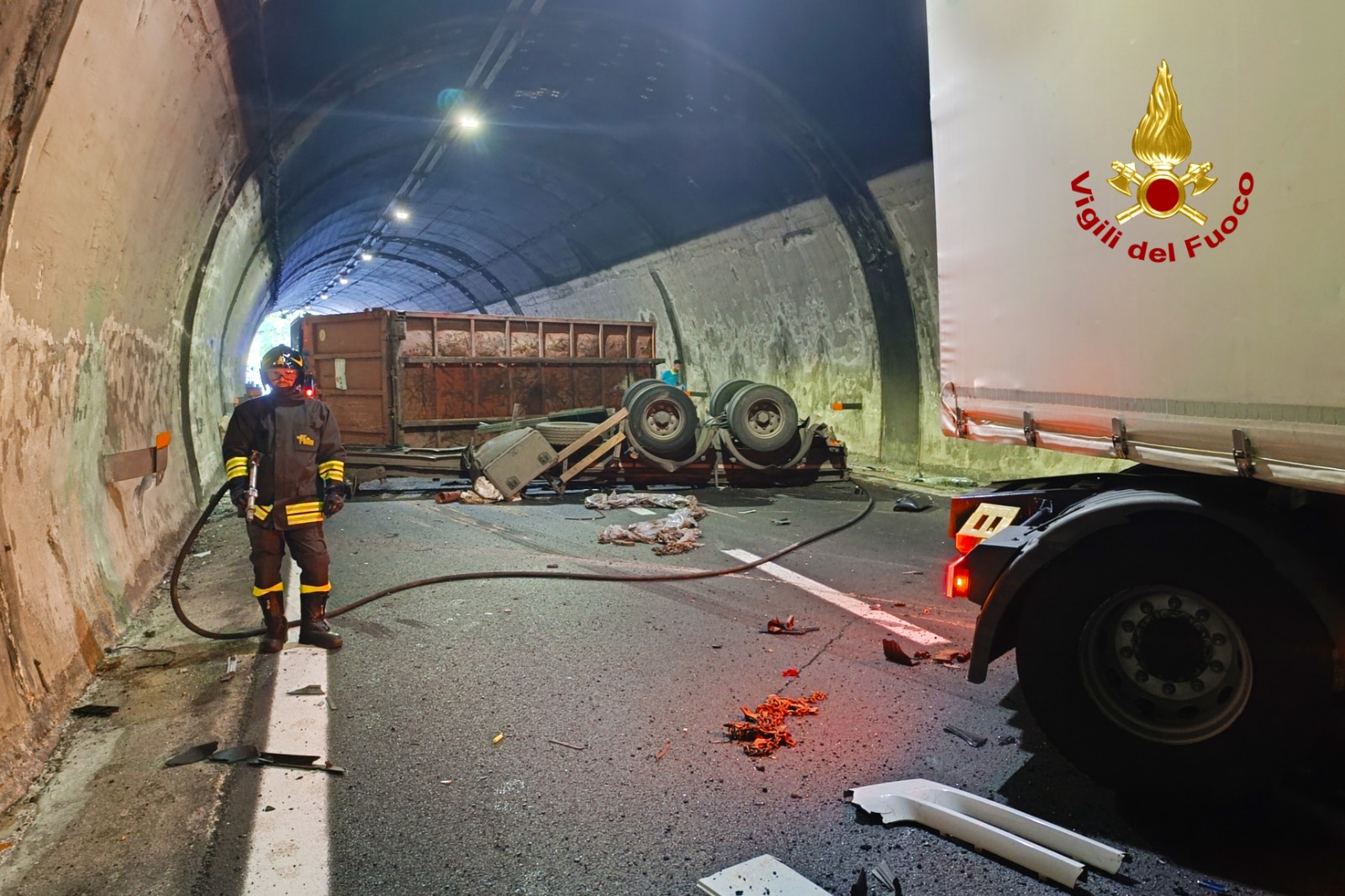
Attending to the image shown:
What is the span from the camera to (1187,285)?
2709mm

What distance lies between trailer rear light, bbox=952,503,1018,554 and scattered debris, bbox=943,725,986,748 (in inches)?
31.9

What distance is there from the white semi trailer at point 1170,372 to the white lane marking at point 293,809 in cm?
254

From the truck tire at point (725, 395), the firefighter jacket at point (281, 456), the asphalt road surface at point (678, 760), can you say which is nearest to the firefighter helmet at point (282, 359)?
the firefighter jacket at point (281, 456)

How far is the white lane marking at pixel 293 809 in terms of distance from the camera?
2.51m

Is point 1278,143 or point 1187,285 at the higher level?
point 1278,143

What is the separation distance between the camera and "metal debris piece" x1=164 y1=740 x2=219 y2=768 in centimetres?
331

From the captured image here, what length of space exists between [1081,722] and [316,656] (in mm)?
4029

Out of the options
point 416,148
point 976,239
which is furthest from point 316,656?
point 416,148

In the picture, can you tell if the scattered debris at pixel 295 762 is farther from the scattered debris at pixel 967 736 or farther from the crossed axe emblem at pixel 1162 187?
the crossed axe emblem at pixel 1162 187

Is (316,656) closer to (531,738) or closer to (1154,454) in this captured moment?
(531,738)

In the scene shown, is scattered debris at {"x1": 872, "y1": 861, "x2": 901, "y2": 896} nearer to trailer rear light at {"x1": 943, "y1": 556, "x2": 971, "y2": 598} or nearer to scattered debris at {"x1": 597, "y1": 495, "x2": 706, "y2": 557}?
trailer rear light at {"x1": 943, "y1": 556, "x2": 971, "y2": 598}

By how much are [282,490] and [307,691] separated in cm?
130

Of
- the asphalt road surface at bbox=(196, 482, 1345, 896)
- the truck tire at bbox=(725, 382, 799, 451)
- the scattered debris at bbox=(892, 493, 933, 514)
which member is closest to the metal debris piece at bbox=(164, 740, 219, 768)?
the asphalt road surface at bbox=(196, 482, 1345, 896)

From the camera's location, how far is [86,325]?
481cm
